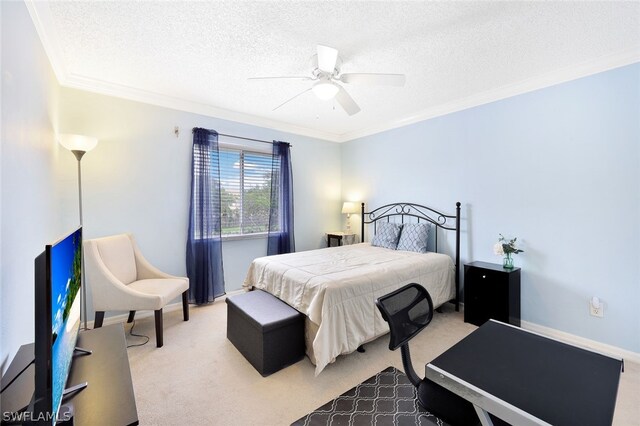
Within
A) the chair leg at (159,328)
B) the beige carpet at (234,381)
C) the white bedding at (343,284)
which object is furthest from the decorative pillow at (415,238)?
the chair leg at (159,328)

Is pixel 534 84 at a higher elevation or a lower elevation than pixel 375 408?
higher

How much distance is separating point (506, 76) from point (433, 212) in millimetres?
A: 1756

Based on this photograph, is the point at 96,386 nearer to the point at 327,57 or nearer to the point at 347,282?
the point at 347,282

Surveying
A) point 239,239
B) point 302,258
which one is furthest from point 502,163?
point 239,239

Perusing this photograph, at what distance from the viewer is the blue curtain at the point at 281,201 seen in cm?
428

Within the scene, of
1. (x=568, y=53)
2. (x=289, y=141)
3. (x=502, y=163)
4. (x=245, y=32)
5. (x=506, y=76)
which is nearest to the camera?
(x=245, y=32)

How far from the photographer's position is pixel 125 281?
2.84 m

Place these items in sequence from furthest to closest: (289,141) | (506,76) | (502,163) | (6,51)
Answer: (289,141), (502,163), (506,76), (6,51)

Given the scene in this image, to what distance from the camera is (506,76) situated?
2791 millimetres

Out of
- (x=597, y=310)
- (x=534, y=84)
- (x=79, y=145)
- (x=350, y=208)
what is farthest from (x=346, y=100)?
(x=597, y=310)

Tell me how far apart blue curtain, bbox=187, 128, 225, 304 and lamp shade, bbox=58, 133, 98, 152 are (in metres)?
1.08

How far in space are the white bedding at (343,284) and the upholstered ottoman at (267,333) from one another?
12cm

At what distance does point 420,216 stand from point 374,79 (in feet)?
7.56

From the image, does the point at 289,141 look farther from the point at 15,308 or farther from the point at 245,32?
the point at 15,308
